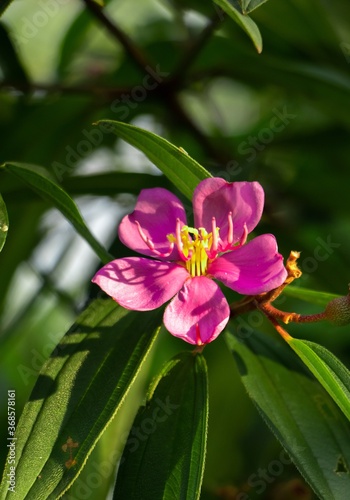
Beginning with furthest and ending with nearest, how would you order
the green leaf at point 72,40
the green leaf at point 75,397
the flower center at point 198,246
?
the green leaf at point 72,40 < the flower center at point 198,246 < the green leaf at point 75,397

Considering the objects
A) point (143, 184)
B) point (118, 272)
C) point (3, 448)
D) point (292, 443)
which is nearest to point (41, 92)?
point (143, 184)

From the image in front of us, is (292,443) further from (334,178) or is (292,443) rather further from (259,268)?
(334,178)

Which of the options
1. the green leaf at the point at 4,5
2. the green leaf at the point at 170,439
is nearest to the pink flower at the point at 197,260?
the green leaf at the point at 170,439

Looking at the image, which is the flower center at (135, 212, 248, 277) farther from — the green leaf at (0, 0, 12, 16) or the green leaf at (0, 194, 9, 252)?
the green leaf at (0, 0, 12, 16)

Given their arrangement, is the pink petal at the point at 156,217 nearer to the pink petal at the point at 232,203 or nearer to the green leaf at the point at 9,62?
the pink petal at the point at 232,203

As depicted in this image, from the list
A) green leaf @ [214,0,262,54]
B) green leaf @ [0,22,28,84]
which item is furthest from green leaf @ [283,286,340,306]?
green leaf @ [0,22,28,84]

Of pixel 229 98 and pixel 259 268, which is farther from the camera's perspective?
pixel 229 98
